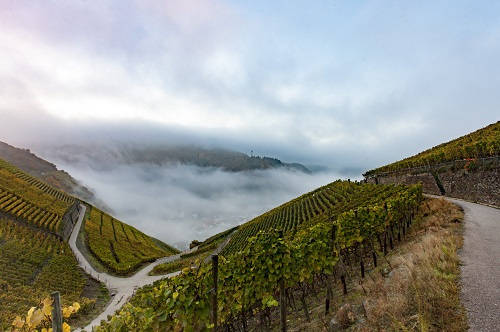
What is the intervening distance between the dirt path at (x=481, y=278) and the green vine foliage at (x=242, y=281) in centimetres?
347

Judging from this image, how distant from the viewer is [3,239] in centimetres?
4228


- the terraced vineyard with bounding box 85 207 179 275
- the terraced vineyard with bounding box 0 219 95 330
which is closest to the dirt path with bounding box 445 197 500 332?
the terraced vineyard with bounding box 0 219 95 330

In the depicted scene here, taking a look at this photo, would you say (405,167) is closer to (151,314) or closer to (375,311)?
(375,311)

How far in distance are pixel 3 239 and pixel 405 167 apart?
80105 mm

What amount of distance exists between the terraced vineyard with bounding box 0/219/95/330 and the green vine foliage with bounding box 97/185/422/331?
85.0ft

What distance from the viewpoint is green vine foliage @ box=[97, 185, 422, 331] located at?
516 centimetres

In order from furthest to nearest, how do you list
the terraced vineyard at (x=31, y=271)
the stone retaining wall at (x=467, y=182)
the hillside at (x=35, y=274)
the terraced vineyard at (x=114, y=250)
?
the terraced vineyard at (x=114, y=250), the hillside at (x=35, y=274), the terraced vineyard at (x=31, y=271), the stone retaining wall at (x=467, y=182)

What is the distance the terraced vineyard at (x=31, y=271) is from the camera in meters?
27.3

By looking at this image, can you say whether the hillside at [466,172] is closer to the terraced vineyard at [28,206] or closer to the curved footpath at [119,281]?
the curved footpath at [119,281]

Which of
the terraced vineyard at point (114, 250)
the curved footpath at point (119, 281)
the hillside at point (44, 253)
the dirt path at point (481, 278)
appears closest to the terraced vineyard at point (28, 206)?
the hillside at point (44, 253)

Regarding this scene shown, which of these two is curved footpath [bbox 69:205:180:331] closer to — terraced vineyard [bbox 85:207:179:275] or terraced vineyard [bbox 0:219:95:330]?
terraced vineyard [bbox 85:207:179:275]

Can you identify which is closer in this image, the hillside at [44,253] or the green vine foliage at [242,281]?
the green vine foliage at [242,281]

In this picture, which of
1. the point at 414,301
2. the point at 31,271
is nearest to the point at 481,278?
the point at 414,301

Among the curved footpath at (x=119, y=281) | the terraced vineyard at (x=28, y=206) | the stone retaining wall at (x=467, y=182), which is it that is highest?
the terraced vineyard at (x=28, y=206)
